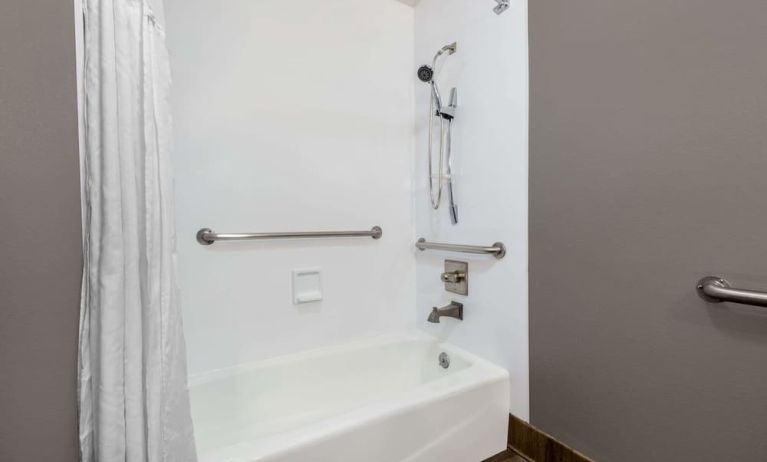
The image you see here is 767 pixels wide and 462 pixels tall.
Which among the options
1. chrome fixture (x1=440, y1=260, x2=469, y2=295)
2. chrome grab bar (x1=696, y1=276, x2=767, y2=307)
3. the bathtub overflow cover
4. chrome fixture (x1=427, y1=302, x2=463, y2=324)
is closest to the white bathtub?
Result: the bathtub overflow cover

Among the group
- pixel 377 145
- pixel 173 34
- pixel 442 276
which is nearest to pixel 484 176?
pixel 442 276

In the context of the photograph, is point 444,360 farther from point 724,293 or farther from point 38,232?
point 38,232

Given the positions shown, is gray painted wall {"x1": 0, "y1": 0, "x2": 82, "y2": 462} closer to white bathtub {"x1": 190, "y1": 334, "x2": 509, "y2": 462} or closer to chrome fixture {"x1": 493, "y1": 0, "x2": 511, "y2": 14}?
white bathtub {"x1": 190, "y1": 334, "x2": 509, "y2": 462}

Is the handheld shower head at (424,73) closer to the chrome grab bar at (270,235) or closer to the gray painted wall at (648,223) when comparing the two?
the gray painted wall at (648,223)

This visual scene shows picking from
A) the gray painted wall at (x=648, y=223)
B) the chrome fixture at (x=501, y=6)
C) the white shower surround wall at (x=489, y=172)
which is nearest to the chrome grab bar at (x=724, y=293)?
the gray painted wall at (x=648, y=223)

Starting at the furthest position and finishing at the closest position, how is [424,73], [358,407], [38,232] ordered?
[424,73], [358,407], [38,232]

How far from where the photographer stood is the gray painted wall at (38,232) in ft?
1.63

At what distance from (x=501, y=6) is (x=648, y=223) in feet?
3.18

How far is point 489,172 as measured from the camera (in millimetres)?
1302

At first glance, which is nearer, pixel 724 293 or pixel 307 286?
pixel 724 293

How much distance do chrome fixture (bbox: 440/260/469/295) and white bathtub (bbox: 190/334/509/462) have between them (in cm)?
28

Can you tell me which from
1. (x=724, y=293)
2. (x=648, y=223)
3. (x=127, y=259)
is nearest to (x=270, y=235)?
(x=127, y=259)

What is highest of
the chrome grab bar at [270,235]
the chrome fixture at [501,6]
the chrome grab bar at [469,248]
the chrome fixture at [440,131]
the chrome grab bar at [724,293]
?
the chrome fixture at [501,6]

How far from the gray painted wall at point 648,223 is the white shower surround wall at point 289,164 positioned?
0.75 metres
